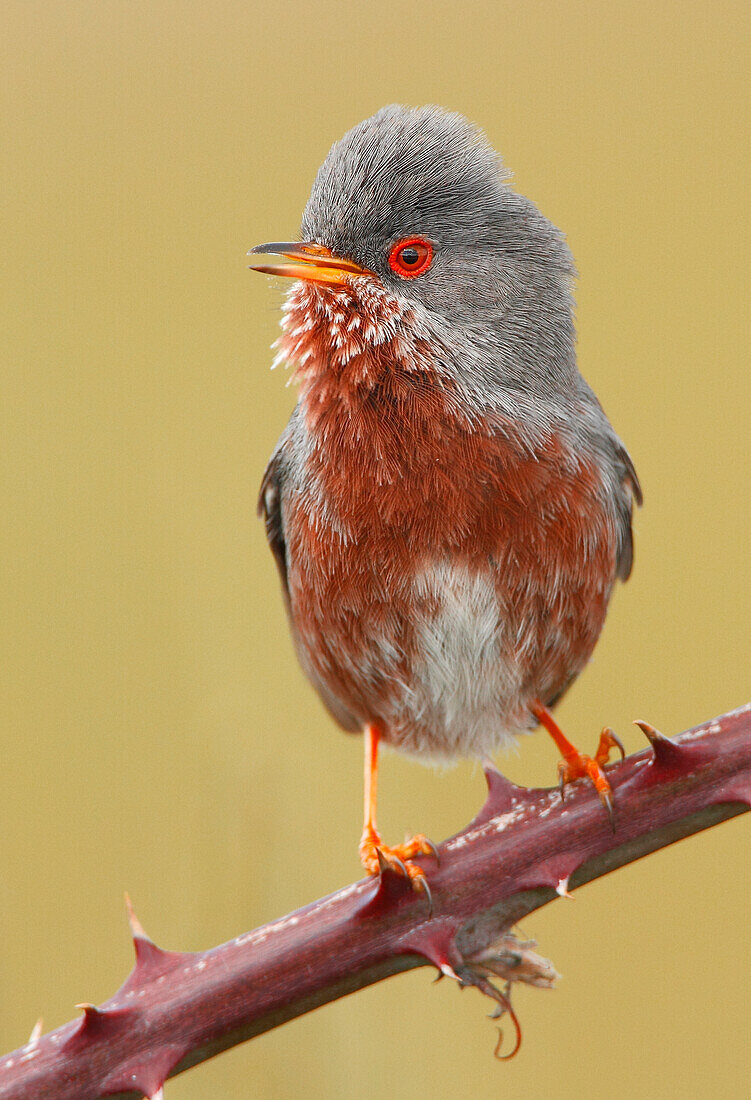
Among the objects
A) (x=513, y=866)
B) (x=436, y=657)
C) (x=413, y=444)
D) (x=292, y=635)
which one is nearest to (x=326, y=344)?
(x=413, y=444)

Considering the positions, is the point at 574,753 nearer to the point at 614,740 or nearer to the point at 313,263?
the point at 614,740

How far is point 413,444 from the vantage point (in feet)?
9.51

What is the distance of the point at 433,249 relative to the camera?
3021 mm

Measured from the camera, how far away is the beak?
276 centimetres

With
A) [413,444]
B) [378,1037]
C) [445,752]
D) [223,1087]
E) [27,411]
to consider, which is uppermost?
[27,411]

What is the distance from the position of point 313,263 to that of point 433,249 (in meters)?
0.34

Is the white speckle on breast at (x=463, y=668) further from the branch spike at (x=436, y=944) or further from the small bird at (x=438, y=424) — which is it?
the branch spike at (x=436, y=944)

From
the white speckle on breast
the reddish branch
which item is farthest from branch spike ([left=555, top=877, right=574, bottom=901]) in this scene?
the white speckle on breast

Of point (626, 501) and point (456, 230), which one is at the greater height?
point (456, 230)

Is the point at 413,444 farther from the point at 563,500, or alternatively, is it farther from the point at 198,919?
the point at 198,919

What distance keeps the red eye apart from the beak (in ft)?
0.28

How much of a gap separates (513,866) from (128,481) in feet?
8.06

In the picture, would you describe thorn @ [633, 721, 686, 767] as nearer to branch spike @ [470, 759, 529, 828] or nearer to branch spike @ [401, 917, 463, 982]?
branch spike @ [470, 759, 529, 828]

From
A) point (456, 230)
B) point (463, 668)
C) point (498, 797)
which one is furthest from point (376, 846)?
point (456, 230)
